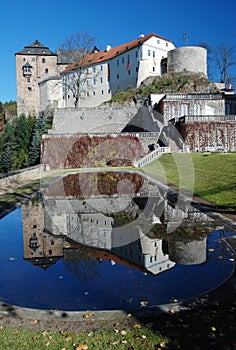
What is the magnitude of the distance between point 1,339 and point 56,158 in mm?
31551

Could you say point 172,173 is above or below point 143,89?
below

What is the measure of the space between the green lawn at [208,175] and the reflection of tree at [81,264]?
6768mm

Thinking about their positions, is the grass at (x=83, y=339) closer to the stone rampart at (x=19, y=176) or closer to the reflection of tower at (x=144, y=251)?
the reflection of tower at (x=144, y=251)

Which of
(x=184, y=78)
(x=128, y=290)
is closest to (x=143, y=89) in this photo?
(x=184, y=78)

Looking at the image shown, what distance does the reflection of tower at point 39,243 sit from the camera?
7366mm

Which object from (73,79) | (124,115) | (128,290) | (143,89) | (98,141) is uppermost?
(73,79)

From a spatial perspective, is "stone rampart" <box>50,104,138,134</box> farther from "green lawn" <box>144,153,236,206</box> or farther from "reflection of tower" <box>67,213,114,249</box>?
"reflection of tower" <box>67,213,114,249</box>

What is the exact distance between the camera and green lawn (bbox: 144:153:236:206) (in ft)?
45.5

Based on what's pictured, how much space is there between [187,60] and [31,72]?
33.6 m

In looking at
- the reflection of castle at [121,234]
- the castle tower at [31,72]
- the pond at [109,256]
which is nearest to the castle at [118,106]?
the castle tower at [31,72]

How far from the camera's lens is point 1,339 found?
410 centimetres

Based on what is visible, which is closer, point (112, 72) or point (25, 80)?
point (112, 72)

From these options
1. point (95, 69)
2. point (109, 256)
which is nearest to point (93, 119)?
point (95, 69)

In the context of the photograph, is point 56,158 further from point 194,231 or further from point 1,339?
point 1,339
